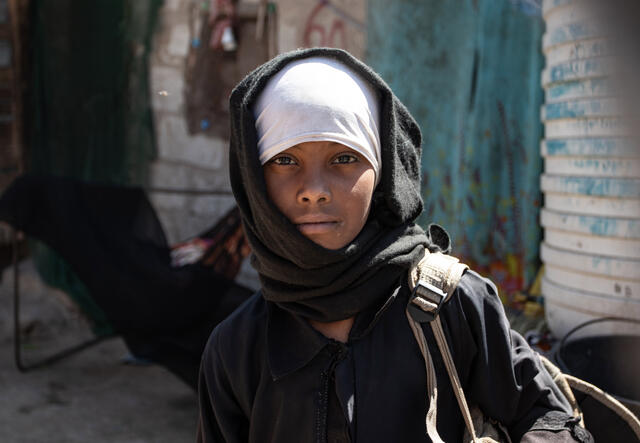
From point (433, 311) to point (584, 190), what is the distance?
4.25 ft

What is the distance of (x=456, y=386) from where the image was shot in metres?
1.20

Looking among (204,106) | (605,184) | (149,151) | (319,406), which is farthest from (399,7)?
(149,151)

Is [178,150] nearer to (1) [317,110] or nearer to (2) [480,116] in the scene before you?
(2) [480,116]

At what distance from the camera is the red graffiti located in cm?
390

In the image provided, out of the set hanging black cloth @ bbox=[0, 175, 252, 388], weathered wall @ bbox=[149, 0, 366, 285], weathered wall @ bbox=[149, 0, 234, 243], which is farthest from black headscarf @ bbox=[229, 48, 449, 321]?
weathered wall @ bbox=[149, 0, 234, 243]

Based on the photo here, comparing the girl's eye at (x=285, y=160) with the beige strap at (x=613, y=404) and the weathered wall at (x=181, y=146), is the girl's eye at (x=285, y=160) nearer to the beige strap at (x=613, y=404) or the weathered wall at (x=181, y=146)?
the beige strap at (x=613, y=404)

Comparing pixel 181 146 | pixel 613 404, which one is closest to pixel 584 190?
pixel 613 404

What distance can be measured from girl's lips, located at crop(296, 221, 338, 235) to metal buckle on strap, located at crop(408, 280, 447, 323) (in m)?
0.21

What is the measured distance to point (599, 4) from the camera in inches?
13.2

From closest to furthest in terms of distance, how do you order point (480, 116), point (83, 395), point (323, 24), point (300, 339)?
point (300, 339), point (480, 116), point (323, 24), point (83, 395)

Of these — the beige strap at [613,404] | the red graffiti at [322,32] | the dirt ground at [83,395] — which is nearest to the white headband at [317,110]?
the beige strap at [613,404]

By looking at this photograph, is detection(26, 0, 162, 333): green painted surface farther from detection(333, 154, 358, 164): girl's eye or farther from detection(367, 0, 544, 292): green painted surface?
detection(333, 154, 358, 164): girl's eye

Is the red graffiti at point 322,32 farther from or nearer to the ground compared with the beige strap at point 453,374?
farther from the ground

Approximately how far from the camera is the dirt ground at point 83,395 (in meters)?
3.74
